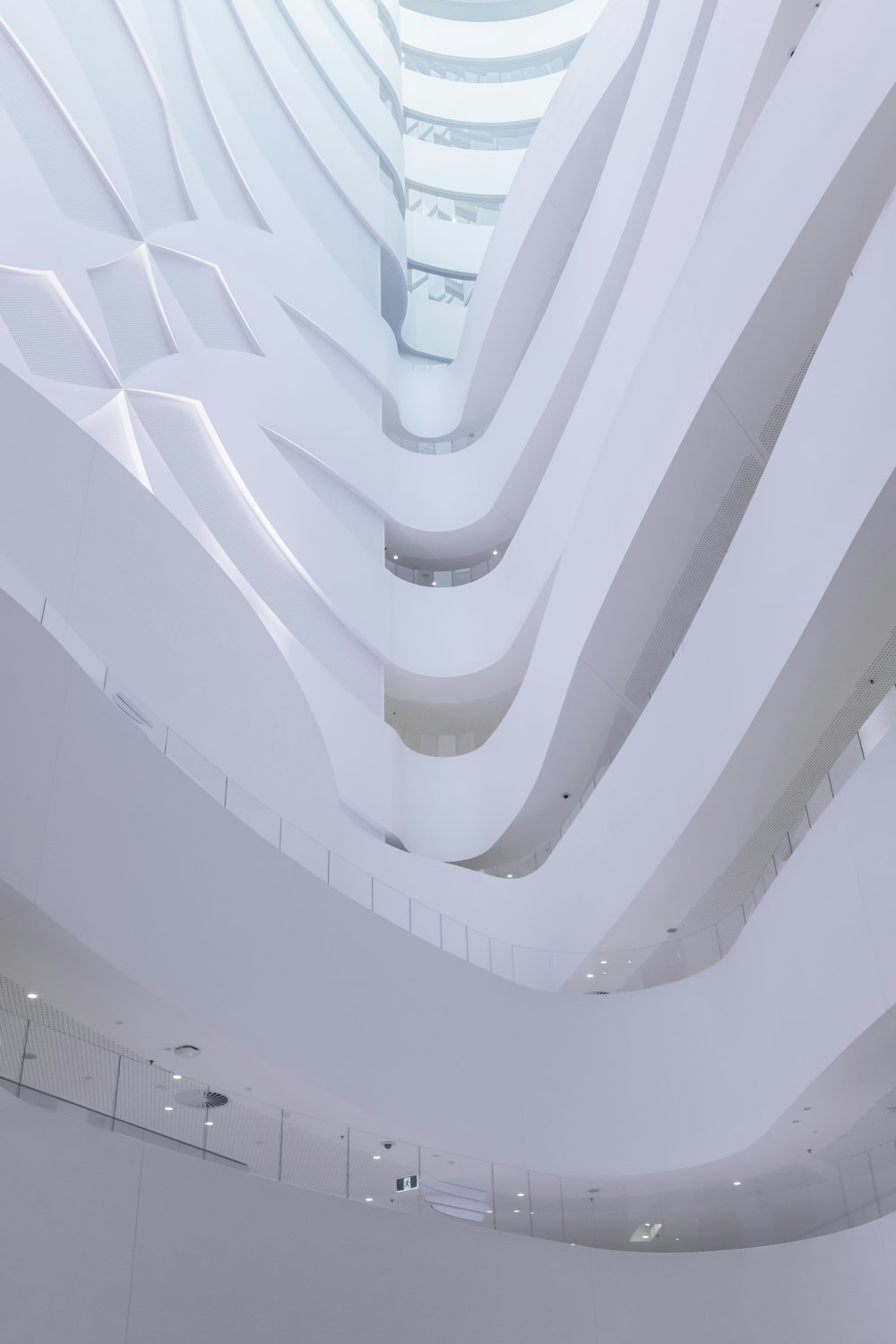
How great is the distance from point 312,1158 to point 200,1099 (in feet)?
4.08

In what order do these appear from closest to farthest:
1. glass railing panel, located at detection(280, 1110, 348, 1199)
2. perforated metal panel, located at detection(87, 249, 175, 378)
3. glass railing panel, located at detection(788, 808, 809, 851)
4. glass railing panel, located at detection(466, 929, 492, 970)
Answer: glass railing panel, located at detection(280, 1110, 348, 1199)
glass railing panel, located at detection(788, 808, 809, 851)
glass railing panel, located at detection(466, 929, 492, 970)
perforated metal panel, located at detection(87, 249, 175, 378)

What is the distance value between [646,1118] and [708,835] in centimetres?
330

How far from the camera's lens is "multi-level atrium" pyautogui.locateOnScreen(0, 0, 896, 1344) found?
395 inches

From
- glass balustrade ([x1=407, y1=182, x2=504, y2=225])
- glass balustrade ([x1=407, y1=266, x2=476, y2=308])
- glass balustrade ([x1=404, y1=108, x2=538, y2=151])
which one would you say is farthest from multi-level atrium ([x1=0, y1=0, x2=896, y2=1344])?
glass balustrade ([x1=404, y1=108, x2=538, y2=151])

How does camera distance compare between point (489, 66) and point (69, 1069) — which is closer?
point (69, 1069)

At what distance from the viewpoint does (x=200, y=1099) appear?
1062 centimetres

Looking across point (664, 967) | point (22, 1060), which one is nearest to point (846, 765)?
point (664, 967)

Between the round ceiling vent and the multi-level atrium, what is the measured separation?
0.09m

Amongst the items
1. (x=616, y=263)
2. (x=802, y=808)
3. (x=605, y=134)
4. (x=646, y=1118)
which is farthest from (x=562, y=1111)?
(x=605, y=134)

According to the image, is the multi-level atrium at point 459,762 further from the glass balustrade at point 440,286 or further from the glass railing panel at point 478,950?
the glass balustrade at point 440,286

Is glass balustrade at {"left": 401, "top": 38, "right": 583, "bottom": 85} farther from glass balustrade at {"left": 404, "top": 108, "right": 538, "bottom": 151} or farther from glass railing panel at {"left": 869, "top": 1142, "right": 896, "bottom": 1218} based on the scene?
glass railing panel at {"left": 869, "top": 1142, "right": 896, "bottom": 1218}

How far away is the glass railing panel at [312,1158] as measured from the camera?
10.8 metres

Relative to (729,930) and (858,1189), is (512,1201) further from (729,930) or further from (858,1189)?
(729,930)

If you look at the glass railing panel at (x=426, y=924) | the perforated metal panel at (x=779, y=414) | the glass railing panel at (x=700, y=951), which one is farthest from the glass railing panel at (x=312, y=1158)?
the perforated metal panel at (x=779, y=414)
